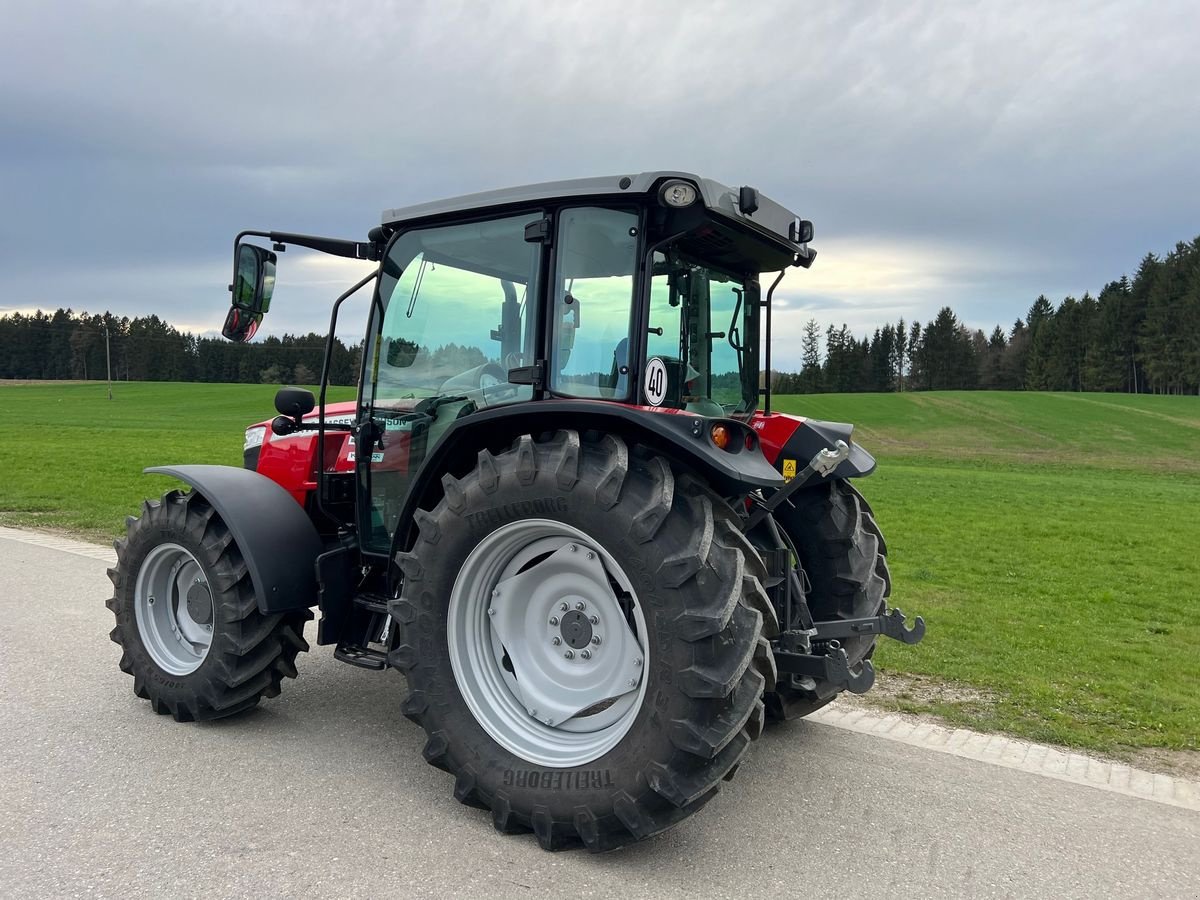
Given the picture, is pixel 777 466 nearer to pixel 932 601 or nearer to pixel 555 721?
pixel 555 721

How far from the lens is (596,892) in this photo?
2.85m

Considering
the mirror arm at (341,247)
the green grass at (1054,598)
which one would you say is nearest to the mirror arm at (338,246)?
the mirror arm at (341,247)

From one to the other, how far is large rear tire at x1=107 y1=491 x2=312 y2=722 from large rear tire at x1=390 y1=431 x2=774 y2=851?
1.02 meters

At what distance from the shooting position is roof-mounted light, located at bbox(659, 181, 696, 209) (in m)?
3.26

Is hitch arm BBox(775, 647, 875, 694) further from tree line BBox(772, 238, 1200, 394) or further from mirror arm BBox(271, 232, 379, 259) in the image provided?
tree line BBox(772, 238, 1200, 394)

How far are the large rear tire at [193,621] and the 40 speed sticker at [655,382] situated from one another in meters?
2.02

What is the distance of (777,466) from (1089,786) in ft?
6.11

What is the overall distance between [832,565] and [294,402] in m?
2.68

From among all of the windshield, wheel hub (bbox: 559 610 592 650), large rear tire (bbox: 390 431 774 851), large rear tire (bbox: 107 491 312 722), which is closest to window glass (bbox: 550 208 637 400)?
the windshield

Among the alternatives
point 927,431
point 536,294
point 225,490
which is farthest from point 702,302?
point 927,431

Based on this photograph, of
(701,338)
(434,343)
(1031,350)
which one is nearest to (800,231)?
(701,338)

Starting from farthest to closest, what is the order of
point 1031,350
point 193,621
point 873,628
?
point 1031,350 < point 193,621 < point 873,628

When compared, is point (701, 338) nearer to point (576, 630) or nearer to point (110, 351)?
point (576, 630)

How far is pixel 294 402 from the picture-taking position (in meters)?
4.32
